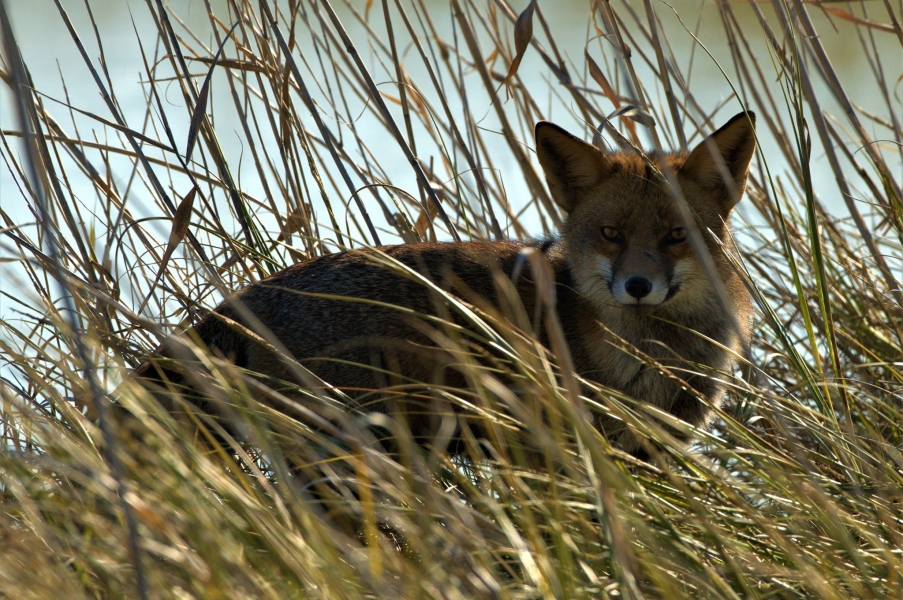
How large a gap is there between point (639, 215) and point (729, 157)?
17.1 inches

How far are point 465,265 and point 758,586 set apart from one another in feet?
6.49

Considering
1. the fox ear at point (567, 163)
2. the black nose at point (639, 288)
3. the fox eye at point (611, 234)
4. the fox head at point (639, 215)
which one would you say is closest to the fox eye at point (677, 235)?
the fox head at point (639, 215)

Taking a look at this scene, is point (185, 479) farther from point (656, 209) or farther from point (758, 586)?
point (656, 209)

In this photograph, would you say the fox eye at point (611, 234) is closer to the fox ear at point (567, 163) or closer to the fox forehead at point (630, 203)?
the fox forehead at point (630, 203)

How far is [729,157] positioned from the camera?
3.91m

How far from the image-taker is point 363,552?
250 cm

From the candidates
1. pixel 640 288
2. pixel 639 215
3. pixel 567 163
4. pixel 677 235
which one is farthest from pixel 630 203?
pixel 640 288

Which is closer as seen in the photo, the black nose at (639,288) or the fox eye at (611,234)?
the black nose at (639,288)

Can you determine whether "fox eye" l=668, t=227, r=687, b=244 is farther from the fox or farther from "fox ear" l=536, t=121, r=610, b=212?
"fox ear" l=536, t=121, r=610, b=212

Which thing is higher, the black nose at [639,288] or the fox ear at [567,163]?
the fox ear at [567,163]

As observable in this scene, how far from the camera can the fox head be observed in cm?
382

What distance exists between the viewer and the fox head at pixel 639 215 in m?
3.82

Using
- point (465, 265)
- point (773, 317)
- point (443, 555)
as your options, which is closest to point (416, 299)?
→ point (465, 265)

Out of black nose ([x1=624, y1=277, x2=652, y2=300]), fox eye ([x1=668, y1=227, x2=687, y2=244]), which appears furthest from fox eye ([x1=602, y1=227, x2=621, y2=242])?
black nose ([x1=624, y1=277, x2=652, y2=300])
